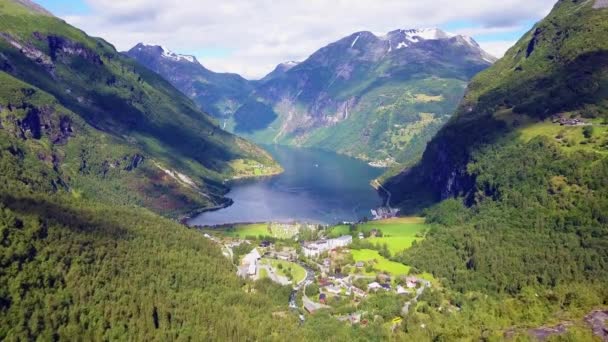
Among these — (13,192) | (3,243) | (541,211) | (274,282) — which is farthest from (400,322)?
(13,192)

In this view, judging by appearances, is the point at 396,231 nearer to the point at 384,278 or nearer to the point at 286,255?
the point at 286,255

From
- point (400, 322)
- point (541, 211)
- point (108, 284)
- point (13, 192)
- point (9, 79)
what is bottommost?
point (400, 322)

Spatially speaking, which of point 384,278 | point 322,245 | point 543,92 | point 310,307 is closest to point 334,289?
point 310,307

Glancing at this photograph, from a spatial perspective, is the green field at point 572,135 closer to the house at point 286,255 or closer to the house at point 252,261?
the house at point 286,255

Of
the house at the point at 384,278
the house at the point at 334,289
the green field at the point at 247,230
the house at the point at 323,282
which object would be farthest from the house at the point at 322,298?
the green field at the point at 247,230

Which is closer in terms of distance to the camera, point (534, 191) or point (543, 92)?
point (534, 191)

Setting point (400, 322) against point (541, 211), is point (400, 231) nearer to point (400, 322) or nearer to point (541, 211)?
point (541, 211)

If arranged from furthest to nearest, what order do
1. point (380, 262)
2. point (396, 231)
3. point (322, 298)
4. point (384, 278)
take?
point (396, 231)
point (380, 262)
point (384, 278)
point (322, 298)
